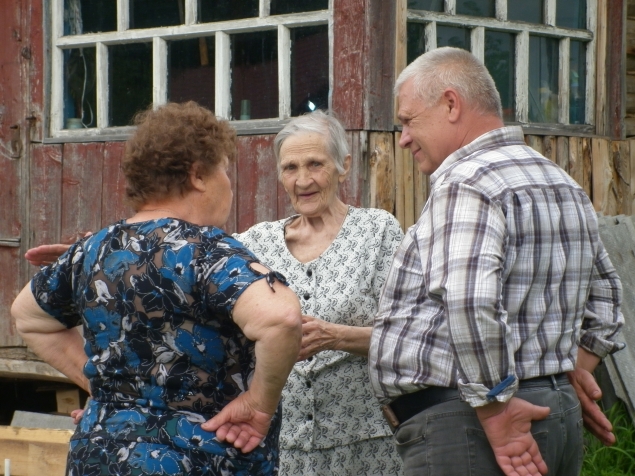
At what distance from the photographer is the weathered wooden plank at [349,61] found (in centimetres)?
464

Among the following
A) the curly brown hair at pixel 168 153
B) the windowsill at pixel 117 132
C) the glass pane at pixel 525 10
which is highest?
the glass pane at pixel 525 10

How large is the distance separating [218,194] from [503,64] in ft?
10.3

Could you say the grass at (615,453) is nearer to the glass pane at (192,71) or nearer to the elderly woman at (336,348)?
the elderly woman at (336,348)

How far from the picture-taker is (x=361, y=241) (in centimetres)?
336

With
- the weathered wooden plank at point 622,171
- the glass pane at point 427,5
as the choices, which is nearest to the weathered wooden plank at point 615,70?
the weathered wooden plank at point 622,171

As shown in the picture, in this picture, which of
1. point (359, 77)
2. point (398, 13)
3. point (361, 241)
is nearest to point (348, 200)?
point (359, 77)

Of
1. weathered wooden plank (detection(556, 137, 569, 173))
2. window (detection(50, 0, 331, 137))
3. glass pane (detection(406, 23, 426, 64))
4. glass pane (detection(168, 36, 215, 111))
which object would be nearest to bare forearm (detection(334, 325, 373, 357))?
window (detection(50, 0, 331, 137))

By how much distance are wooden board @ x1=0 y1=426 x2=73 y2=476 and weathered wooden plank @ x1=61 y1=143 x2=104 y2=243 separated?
3.78ft

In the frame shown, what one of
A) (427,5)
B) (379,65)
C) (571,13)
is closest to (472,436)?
(379,65)

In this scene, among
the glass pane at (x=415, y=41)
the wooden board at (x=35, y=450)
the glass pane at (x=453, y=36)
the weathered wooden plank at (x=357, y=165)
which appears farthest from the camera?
the wooden board at (x=35, y=450)

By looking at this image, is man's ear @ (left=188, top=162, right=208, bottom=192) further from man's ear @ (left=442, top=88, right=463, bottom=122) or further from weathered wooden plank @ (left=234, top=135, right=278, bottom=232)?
weathered wooden plank @ (left=234, top=135, right=278, bottom=232)

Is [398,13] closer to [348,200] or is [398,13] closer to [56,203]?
[348,200]

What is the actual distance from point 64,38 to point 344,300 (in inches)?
126

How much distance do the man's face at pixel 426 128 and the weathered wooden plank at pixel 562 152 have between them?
2.81 metres
